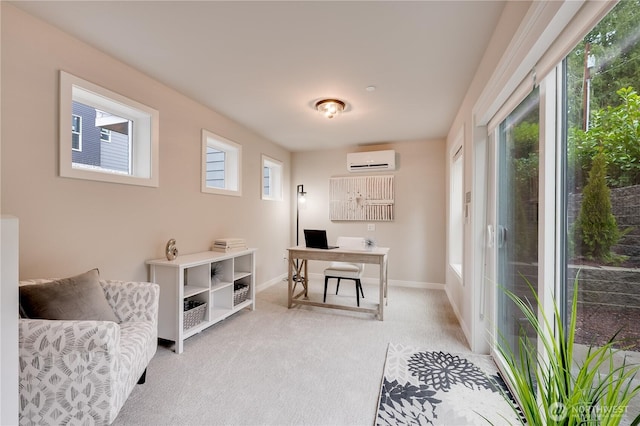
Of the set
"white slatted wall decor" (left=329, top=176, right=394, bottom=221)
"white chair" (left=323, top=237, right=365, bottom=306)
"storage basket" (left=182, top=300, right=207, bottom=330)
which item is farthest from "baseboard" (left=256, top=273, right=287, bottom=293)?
"storage basket" (left=182, top=300, right=207, bottom=330)

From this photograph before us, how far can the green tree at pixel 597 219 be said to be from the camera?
111cm

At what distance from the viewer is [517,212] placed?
1880 mm

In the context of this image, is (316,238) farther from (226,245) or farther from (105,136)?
(105,136)

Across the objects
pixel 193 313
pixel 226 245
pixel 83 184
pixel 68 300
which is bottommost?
pixel 193 313

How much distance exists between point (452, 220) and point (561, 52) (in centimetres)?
301

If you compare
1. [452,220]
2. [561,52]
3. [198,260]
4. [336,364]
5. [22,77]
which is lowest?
[336,364]

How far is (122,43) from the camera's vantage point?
2074mm

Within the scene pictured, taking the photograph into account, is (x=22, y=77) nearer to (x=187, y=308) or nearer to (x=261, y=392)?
(x=187, y=308)

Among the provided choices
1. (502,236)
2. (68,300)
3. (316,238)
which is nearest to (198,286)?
(68,300)

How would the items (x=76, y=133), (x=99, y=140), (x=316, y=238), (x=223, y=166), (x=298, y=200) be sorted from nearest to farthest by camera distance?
(x=76, y=133) → (x=99, y=140) → (x=316, y=238) → (x=223, y=166) → (x=298, y=200)

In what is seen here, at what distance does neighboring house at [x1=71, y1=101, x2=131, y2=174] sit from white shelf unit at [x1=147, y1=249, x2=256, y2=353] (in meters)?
0.93

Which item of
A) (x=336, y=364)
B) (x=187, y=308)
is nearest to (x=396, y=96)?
(x=336, y=364)

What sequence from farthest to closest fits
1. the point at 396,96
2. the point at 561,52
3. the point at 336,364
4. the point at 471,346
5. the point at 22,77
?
the point at 396,96 → the point at 471,346 → the point at 336,364 → the point at 22,77 → the point at 561,52

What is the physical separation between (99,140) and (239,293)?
2039mm
